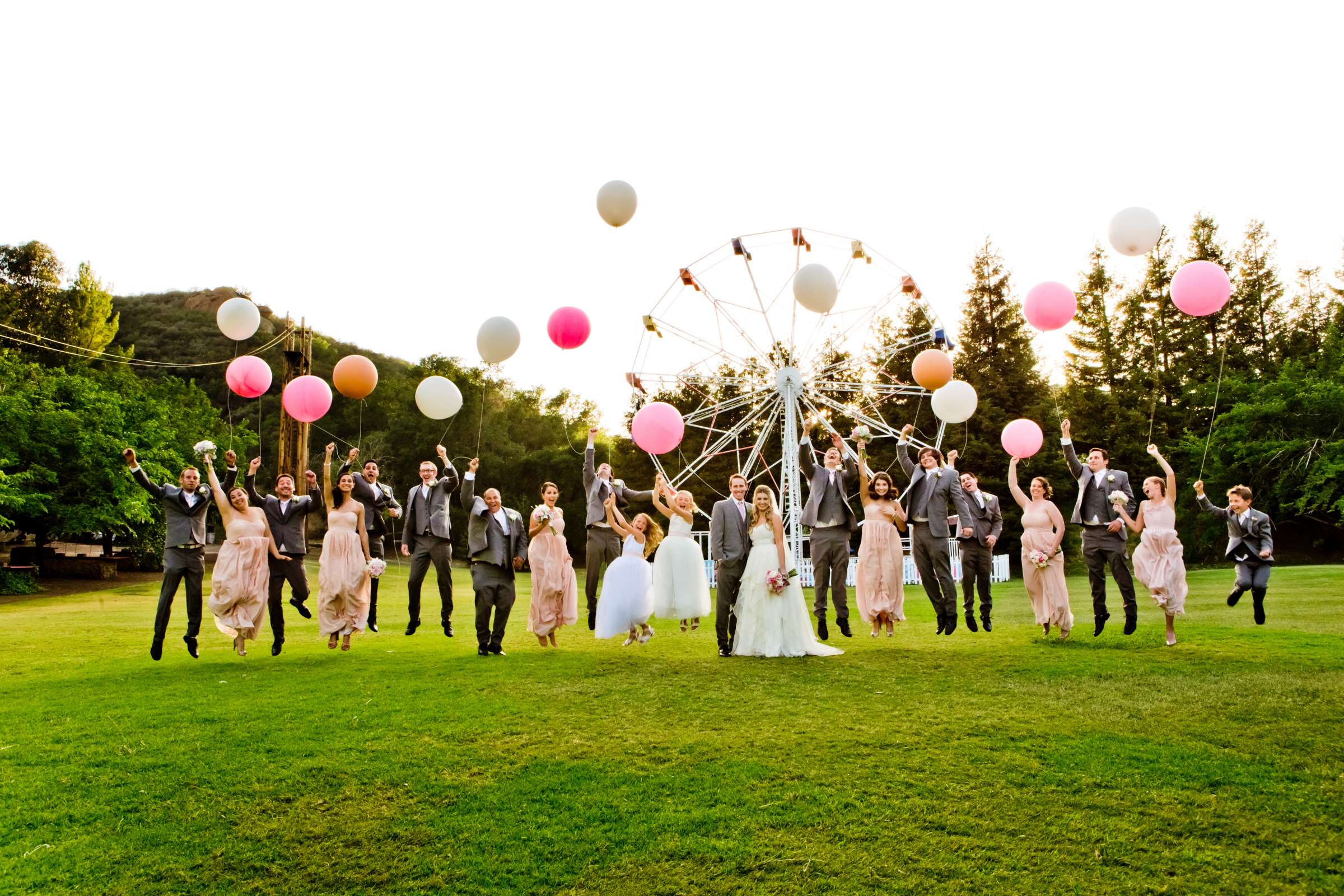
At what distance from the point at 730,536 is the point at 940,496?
237cm

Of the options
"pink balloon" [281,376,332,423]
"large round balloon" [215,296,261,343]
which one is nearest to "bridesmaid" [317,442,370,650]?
"pink balloon" [281,376,332,423]

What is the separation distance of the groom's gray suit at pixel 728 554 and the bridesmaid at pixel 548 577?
1718 mm

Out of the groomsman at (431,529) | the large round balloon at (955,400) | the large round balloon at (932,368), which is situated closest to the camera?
the groomsman at (431,529)

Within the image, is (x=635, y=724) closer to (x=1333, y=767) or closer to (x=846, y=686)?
(x=846, y=686)

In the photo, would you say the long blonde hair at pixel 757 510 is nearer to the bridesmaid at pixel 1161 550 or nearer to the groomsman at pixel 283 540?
the bridesmaid at pixel 1161 550

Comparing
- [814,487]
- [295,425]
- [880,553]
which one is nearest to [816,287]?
[814,487]

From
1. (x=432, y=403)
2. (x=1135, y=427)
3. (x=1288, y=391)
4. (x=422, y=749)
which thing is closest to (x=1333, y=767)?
(x=422, y=749)

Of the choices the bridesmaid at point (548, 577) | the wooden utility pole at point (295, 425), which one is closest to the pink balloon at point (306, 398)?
the bridesmaid at point (548, 577)

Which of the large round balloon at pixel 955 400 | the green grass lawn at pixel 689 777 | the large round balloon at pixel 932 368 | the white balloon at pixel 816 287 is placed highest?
the white balloon at pixel 816 287

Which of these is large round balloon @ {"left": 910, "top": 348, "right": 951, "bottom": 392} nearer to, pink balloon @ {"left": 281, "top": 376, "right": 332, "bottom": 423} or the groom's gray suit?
the groom's gray suit

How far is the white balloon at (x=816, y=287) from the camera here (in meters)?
12.8

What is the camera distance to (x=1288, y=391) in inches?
1207

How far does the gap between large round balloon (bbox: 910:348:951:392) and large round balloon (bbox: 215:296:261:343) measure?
8881 millimetres

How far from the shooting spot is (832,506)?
991cm
